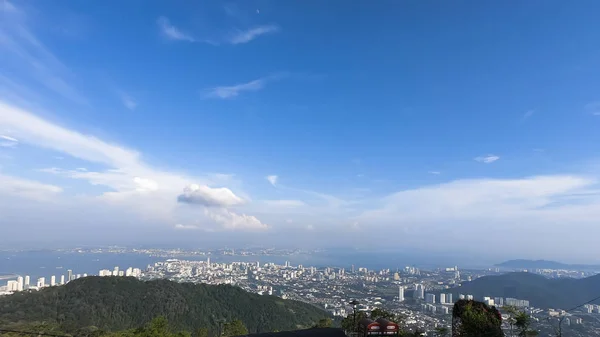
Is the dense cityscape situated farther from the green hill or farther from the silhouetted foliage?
the silhouetted foliage

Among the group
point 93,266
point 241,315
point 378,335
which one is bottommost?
point 93,266

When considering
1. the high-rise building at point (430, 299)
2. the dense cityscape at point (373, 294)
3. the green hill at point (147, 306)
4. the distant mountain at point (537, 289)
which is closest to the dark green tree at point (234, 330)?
the dense cityscape at point (373, 294)

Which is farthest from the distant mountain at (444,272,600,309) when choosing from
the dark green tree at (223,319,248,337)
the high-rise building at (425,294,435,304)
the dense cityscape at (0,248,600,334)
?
the dark green tree at (223,319,248,337)

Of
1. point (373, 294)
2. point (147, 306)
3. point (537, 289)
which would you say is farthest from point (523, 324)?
point (537, 289)

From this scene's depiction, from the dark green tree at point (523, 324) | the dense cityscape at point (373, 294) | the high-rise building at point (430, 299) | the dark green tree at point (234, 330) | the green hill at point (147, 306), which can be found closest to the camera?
the dark green tree at point (523, 324)

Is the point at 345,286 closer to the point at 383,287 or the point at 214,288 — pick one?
the point at 383,287

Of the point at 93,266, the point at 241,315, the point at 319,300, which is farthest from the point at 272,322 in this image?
the point at 93,266

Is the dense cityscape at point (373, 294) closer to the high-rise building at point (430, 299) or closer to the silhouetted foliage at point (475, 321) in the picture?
the high-rise building at point (430, 299)

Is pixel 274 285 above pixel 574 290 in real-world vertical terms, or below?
below
